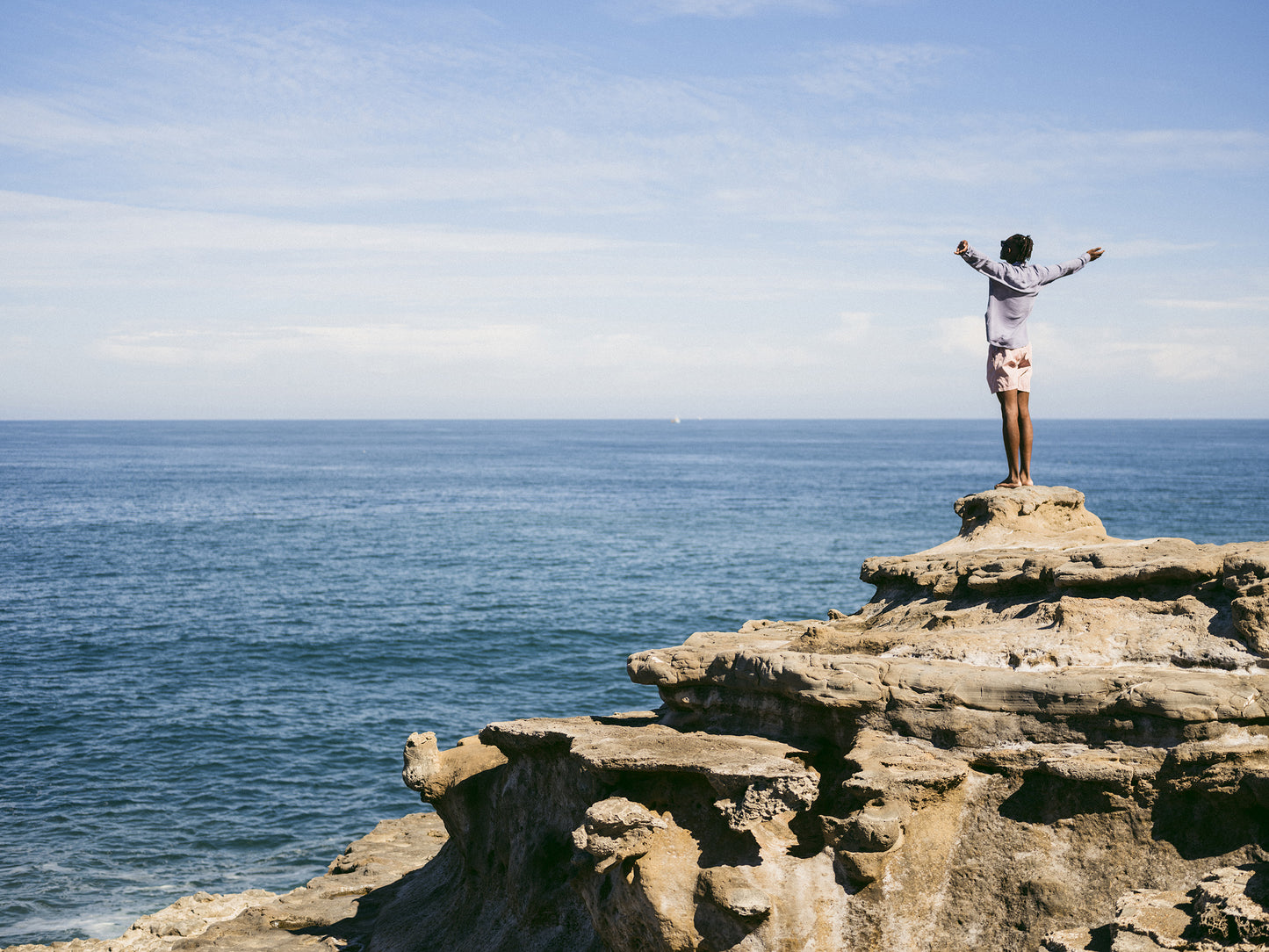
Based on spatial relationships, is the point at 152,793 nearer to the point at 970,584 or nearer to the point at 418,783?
the point at 418,783

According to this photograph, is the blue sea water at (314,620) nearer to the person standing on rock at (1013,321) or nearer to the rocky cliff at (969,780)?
the rocky cliff at (969,780)

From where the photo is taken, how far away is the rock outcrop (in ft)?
32.2

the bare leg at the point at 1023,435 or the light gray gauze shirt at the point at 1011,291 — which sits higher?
the light gray gauze shirt at the point at 1011,291

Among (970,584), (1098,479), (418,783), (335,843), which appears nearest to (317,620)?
(335,843)

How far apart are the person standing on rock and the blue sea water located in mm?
17602

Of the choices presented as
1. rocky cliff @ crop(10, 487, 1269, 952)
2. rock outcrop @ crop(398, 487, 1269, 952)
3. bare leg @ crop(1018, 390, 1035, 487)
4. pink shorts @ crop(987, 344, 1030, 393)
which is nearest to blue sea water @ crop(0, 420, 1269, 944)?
rocky cliff @ crop(10, 487, 1269, 952)

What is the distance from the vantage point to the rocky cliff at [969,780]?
32.2ft

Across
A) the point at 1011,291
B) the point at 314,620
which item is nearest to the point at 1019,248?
the point at 1011,291

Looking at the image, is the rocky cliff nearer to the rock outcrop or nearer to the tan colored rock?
the rock outcrop

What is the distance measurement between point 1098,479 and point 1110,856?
112773 mm

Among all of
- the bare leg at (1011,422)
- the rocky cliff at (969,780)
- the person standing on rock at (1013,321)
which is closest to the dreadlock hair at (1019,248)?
the person standing on rock at (1013,321)

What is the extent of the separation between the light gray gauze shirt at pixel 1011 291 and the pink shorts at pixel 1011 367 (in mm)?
89

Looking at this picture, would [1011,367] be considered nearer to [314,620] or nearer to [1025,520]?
[1025,520]

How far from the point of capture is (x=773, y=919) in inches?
402
